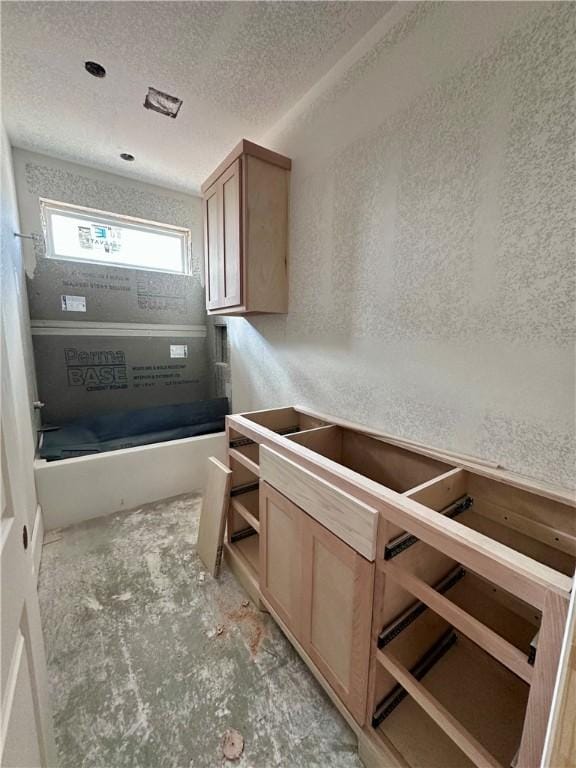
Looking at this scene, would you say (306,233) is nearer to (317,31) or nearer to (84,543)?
(317,31)

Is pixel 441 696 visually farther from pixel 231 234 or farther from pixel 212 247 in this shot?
pixel 212 247

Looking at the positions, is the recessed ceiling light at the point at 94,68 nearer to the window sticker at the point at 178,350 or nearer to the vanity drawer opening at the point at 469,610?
the window sticker at the point at 178,350

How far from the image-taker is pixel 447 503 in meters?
1.05

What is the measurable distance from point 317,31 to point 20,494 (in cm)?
206

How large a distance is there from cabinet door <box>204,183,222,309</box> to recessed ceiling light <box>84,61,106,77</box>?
69 cm

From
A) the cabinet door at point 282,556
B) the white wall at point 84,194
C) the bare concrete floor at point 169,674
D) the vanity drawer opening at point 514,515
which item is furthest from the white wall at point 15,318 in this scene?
the vanity drawer opening at point 514,515

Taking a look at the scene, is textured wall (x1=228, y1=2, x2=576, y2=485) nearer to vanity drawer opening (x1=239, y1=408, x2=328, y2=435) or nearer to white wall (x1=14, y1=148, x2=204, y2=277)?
vanity drawer opening (x1=239, y1=408, x2=328, y2=435)

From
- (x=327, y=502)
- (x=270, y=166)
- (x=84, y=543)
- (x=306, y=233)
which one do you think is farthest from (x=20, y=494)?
(x=270, y=166)

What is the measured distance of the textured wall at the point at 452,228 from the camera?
2.96ft

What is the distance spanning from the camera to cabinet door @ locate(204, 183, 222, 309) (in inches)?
76.6

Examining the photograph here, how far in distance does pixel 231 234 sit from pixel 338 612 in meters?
1.91

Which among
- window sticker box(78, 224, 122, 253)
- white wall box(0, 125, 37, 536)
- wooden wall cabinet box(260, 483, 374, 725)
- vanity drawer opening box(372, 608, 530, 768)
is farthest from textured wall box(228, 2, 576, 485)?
window sticker box(78, 224, 122, 253)

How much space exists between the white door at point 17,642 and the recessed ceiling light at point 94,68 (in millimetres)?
1686

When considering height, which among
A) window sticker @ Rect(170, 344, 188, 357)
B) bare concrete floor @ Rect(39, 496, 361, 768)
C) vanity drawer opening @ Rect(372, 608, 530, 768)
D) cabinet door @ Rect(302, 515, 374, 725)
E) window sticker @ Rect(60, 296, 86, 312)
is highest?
window sticker @ Rect(60, 296, 86, 312)
